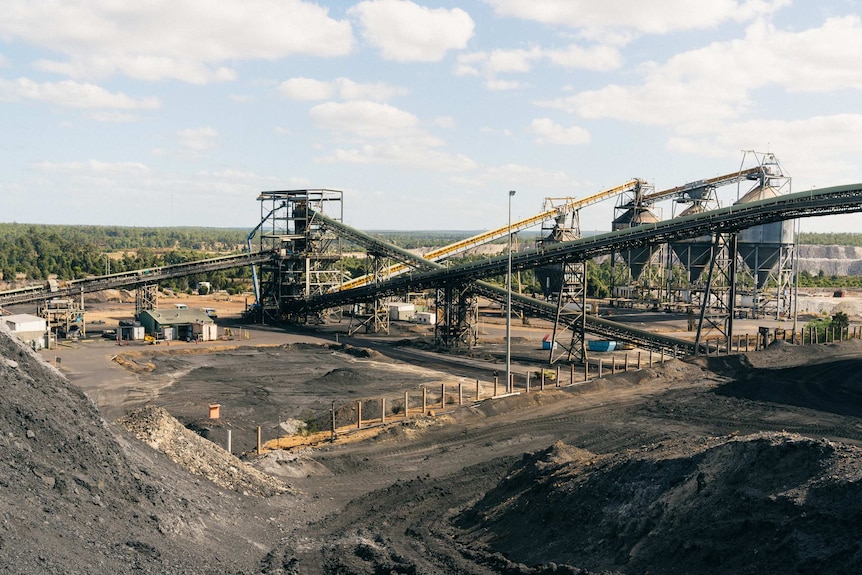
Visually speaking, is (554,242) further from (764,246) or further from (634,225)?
(764,246)

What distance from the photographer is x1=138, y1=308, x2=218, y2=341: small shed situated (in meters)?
60.4

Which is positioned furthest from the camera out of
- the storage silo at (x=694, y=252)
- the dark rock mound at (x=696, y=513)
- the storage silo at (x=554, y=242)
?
the storage silo at (x=694, y=252)

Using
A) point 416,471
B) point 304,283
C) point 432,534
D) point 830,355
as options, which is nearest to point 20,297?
point 304,283

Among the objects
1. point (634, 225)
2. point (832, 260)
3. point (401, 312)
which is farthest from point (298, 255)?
point (832, 260)

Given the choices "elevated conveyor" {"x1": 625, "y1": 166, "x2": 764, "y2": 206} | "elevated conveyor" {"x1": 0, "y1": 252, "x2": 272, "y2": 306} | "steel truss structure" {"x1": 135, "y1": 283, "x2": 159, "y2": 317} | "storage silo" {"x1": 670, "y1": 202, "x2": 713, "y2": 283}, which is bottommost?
"steel truss structure" {"x1": 135, "y1": 283, "x2": 159, "y2": 317}

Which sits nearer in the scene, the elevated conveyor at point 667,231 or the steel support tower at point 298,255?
the elevated conveyor at point 667,231

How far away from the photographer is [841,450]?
1723 centimetres

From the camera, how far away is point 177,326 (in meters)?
61.5

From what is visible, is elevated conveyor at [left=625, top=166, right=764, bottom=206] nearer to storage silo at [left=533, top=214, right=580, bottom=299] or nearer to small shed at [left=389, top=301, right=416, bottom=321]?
storage silo at [left=533, top=214, right=580, bottom=299]

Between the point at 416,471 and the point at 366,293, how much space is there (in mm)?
39790

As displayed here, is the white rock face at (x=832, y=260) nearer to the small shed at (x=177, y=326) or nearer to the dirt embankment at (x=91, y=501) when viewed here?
the small shed at (x=177, y=326)

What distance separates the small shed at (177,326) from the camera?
60406 mm

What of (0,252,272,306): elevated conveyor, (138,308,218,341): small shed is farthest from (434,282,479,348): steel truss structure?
(0,252,272,306): elevated conveyor

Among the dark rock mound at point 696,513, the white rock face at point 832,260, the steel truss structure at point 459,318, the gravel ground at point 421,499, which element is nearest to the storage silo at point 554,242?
the steel truss structure at point 459,318
